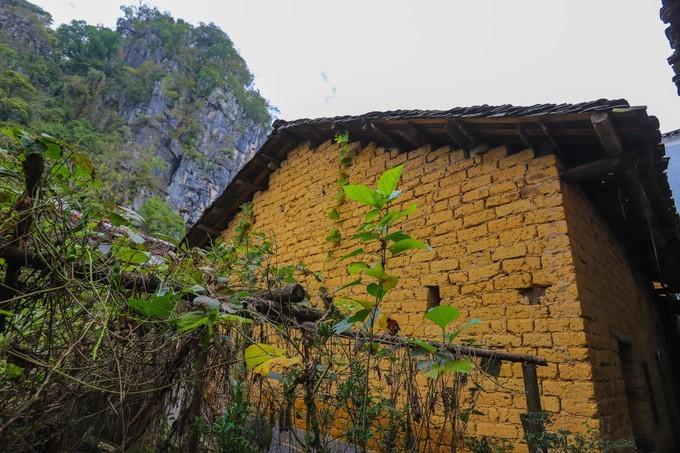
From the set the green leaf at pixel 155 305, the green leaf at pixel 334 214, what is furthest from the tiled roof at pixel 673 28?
the green leaf at pixel 155 305

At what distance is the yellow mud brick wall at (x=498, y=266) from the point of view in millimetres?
3170

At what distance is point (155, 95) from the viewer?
30.9m

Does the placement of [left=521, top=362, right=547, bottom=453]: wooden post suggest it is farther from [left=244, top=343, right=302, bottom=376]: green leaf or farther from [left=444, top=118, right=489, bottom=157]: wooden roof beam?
[left=444, top=118, right=489, bottom=157]: wooden roof beam

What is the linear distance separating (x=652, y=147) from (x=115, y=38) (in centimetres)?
4090

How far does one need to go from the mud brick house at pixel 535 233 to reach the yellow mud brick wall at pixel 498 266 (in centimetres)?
1

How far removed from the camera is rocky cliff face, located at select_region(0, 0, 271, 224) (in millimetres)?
26969

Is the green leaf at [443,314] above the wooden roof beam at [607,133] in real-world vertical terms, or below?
below

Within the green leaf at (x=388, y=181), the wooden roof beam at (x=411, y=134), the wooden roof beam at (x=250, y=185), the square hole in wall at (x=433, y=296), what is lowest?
the green leaf at (x=388, y=181)

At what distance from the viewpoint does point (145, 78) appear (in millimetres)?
31625

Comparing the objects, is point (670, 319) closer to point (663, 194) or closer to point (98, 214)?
point (663, 194)

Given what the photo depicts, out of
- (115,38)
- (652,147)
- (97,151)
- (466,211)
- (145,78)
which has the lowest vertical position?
(466,211)

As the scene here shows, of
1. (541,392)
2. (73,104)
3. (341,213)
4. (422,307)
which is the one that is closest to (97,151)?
(73,104)

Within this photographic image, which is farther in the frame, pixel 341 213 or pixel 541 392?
pixel 341 213

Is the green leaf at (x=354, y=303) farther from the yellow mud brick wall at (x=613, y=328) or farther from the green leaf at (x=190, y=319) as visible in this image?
the yellow mud brick wall at (x=613, y=328)
